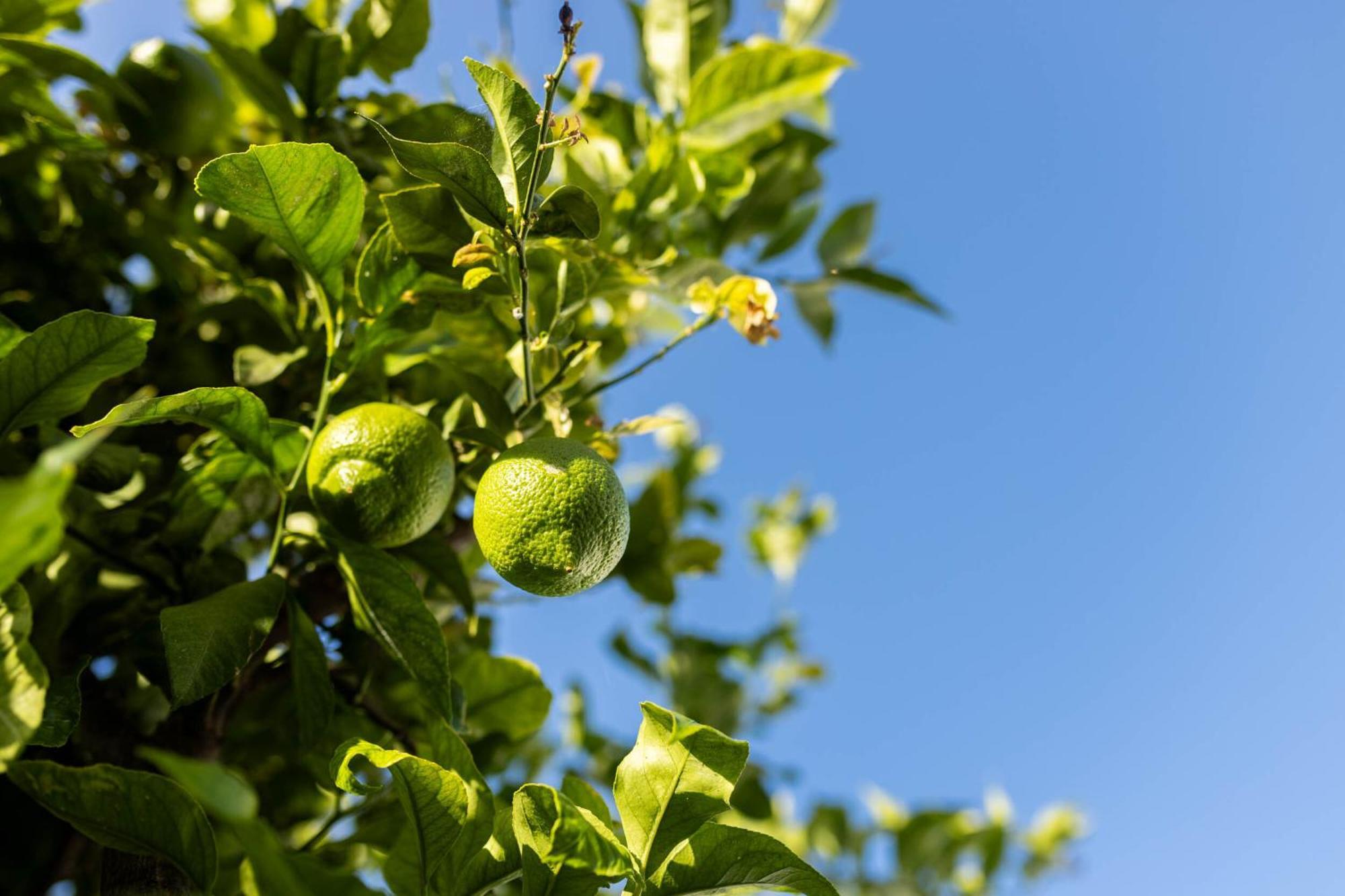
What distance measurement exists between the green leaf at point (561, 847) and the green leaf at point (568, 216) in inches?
18.0

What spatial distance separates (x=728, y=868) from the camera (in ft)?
2.40

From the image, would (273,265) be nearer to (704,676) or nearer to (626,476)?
(626,476)

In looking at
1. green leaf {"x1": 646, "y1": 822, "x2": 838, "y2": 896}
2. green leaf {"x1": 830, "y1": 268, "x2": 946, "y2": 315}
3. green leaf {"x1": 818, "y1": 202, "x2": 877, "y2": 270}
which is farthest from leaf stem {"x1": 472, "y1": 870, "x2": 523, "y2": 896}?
green leaf {"x1": 818, "y1": 202, "x2": 877, "y2": 270}

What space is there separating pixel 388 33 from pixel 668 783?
3.40ft

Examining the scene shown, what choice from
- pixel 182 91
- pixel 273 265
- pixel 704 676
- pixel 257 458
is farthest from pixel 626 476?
pixel 257 458

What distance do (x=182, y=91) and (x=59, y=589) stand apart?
2.52ft

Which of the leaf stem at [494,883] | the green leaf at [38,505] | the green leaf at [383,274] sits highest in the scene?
the green leaf at [383,274]

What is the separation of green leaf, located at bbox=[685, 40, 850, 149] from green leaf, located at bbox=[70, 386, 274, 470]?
2.51ft

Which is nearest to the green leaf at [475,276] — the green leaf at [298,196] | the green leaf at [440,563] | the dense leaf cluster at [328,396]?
the dense leaf cluster at [328,396]

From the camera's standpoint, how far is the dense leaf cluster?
0.73 m

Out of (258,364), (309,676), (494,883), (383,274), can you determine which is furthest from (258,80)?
(494,883)

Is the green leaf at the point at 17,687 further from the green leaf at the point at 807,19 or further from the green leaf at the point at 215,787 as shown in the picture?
the green leaf at the point at 807,19

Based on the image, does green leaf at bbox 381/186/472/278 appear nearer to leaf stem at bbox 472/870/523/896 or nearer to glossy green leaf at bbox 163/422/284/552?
glossy green leaf at bbox 163/422/284/552

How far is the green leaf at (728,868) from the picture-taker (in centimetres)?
73
